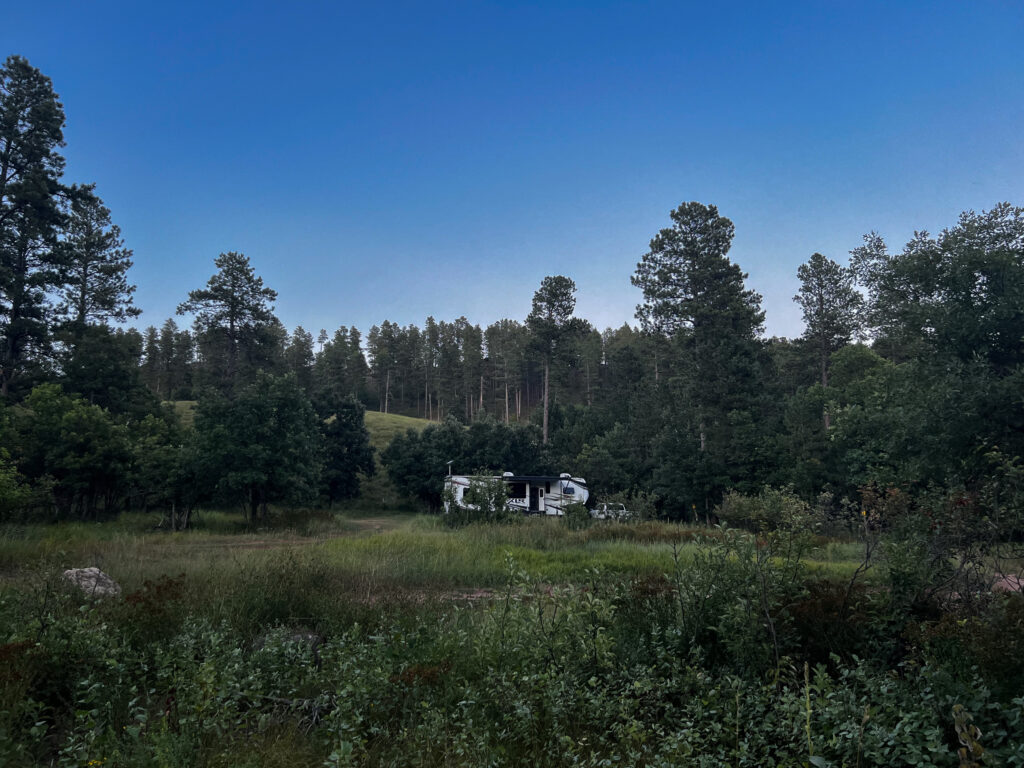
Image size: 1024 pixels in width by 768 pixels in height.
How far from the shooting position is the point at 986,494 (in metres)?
4.43

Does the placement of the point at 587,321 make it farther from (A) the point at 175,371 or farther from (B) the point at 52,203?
(A) the point at 175,371

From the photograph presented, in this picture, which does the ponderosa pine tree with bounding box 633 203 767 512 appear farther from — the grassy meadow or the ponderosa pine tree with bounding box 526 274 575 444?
the grassy meadow

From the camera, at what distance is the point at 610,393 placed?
47.9 metres

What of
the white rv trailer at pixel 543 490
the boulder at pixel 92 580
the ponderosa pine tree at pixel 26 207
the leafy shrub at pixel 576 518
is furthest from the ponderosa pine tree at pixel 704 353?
the ponderosa pine tree at pixel 26 207

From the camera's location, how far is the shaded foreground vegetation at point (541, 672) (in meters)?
2.74

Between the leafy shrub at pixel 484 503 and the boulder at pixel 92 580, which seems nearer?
the boulder at pixel 92 580

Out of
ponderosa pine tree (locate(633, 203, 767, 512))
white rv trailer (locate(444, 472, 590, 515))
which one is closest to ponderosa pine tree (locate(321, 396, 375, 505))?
white rv trailer (locate(444, 472, 590, 515))

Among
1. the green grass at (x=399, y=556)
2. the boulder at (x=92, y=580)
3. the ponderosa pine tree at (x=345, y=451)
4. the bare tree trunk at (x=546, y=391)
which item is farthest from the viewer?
the bare tree trunk at (x=546, y=391)

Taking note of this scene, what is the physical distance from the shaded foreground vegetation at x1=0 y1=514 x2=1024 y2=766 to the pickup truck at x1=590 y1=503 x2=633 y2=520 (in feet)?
43.0

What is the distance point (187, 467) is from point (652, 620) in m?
20.2

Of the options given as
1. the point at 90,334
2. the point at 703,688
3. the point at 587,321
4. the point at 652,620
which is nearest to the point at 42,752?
the point at 703,688

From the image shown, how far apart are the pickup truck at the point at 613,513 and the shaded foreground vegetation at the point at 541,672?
13120 millimetres

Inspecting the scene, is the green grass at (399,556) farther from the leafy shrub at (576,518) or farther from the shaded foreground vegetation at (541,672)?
the shaded foreground vegetation at (541,672)

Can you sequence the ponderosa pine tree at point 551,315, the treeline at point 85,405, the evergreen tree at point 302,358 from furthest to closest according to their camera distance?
the evergreen tree at point 302,358
the ponderosa pine tree at point 551,315
the treeline at point 85,405
